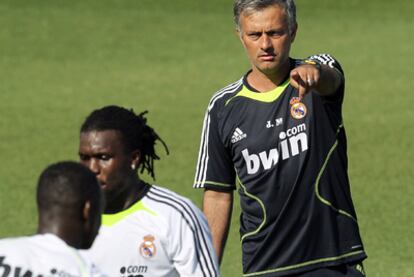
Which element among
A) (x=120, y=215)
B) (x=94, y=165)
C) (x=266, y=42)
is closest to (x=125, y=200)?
(x=120, y=215)

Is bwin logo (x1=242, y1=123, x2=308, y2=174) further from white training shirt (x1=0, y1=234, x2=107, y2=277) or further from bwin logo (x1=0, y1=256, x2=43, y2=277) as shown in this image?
bwin logo (x1=0, y1=256, x2=43, y2=277)

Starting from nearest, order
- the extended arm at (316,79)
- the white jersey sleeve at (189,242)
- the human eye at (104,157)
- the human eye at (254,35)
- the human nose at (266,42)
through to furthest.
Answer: the white jersey sleeve at (189,242) < the human eye at (104,157) < the extended arm at (316,79) < the human nose at (266,42) < the human eye at (254,35)

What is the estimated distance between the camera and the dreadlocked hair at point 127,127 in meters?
7.37

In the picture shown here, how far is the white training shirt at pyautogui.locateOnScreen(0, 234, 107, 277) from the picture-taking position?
5387mm

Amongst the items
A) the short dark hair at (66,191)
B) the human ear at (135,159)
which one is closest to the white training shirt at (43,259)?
the short dark hair at (66,191)

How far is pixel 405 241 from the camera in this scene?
14.3 meters

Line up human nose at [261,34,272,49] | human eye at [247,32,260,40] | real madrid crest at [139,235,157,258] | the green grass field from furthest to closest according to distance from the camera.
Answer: the green grass field < human eye at [247,32,260,40] < human nose at [261,34,272,49] < real madrid crest at [139,235,157,258]

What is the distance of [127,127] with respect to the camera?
24.5 feet

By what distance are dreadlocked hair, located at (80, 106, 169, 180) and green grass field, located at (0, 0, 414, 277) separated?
223 inches

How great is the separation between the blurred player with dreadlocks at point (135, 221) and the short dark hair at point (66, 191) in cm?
142

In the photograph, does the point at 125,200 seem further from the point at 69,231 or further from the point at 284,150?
the point at 69,231

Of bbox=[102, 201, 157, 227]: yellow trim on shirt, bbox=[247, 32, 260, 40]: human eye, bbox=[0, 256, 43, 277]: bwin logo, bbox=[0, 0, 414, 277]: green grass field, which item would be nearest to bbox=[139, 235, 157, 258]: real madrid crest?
bbox=[102, 201, 157, 227]: yellow trim on shirt

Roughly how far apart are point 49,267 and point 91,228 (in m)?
0.24

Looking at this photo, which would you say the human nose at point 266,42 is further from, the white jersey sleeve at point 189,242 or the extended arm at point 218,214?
the white jersey sleeve at point 189,242
